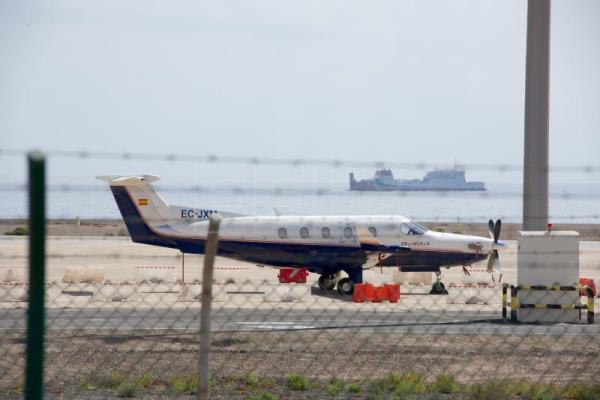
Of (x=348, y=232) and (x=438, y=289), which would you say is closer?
(x=348, y=232)

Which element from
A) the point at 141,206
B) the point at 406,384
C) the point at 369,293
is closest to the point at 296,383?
the point at 406,384

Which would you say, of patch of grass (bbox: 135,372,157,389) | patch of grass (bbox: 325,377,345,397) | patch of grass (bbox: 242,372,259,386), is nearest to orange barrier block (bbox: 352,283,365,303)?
patch of grass (bbox: 242,372,259,386)

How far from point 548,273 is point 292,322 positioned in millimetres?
5875

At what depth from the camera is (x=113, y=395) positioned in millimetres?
11438

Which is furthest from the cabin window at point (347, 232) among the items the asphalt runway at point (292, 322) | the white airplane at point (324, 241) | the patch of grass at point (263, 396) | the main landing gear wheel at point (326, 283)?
the patch of grass at point (263, 396)

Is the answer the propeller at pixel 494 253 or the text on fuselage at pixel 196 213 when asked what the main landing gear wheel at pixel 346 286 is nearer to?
the propeller at pixel 494 253

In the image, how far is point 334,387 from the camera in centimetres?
1171

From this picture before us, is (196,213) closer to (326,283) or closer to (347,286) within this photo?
(326,283)

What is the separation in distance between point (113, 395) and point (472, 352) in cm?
651

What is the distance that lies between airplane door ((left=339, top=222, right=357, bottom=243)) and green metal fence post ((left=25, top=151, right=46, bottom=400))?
78.6 ft

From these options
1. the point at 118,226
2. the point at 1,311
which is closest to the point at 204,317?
the point at 1,311

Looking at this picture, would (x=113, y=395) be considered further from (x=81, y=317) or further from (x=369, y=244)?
(x=369, y=244)

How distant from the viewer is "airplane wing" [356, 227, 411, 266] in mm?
28500

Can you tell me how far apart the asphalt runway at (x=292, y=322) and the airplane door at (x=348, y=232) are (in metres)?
4.85
